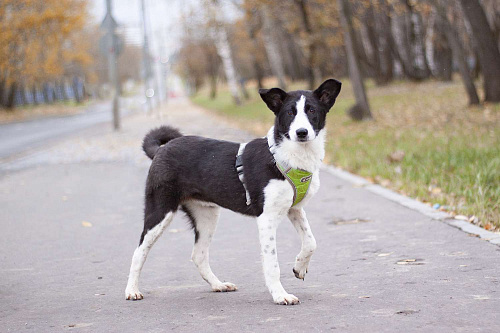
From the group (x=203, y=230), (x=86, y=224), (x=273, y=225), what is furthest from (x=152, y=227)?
(x=86, y=224)

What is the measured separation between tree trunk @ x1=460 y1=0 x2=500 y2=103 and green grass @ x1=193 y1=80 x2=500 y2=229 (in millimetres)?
873

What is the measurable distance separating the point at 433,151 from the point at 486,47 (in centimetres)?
870

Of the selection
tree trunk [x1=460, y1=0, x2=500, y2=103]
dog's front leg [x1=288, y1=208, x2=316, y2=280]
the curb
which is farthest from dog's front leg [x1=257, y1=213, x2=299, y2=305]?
tree trunk [x1=460, y1=0, x2=500, y2=103]

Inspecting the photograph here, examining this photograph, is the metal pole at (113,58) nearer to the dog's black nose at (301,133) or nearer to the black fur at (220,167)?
the black fur at (220,167)

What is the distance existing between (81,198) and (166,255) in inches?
181

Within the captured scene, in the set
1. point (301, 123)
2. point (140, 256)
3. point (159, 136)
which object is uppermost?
point (301, 123)

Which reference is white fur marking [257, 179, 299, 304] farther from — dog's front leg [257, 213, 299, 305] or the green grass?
the green grass

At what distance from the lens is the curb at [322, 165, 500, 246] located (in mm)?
6926

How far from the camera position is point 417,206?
8.80 meters

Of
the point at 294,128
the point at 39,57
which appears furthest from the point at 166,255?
the point at 39,57

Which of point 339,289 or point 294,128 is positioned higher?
point 294,128

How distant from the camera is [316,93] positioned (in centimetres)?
519

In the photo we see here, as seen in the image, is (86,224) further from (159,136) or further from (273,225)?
(273,225)

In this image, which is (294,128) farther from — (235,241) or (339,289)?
(235,241)
